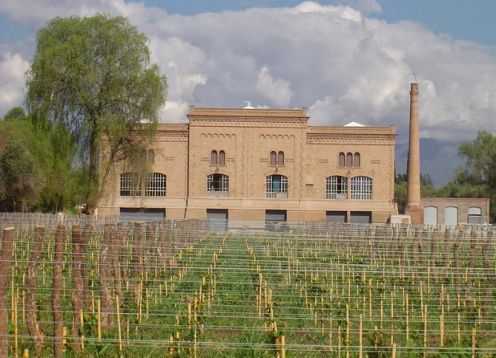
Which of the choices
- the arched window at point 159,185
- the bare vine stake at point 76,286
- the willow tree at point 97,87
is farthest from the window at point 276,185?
the bare vine stake at point 76,286

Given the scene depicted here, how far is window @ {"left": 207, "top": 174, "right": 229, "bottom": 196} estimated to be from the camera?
65062mm

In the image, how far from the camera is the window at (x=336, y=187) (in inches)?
2596

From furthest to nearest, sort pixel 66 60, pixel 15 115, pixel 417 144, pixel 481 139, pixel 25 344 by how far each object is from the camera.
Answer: pixel 481 139 < pixel 15 115 < pixel 417 144 < pixel 66 60 < pixel 25 344

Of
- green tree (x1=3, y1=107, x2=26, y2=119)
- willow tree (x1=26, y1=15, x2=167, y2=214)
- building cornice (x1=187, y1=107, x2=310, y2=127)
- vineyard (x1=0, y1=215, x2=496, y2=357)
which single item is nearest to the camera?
vineyard (x1=0, y1=215, x2=496, y2=357)

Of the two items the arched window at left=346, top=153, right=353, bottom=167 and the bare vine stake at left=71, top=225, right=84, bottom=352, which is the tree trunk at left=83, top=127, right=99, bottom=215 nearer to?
the arched window at left=346, top=153, right=353, bottom=167

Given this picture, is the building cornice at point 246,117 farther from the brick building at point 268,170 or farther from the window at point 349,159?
the window at point 349,159

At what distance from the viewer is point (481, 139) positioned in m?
90.1

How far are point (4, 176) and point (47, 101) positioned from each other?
7.96 m

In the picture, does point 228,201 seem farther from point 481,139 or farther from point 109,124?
point 481,139

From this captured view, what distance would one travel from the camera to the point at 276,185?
65.7m

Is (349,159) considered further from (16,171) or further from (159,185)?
(16,171)

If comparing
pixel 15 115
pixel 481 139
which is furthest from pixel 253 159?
pixel 481 139

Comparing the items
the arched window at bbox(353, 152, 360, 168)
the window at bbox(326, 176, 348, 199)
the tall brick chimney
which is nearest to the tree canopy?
the window at bbox(326, 176, 348, 199)

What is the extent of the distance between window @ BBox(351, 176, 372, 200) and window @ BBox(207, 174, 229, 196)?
9887mm
